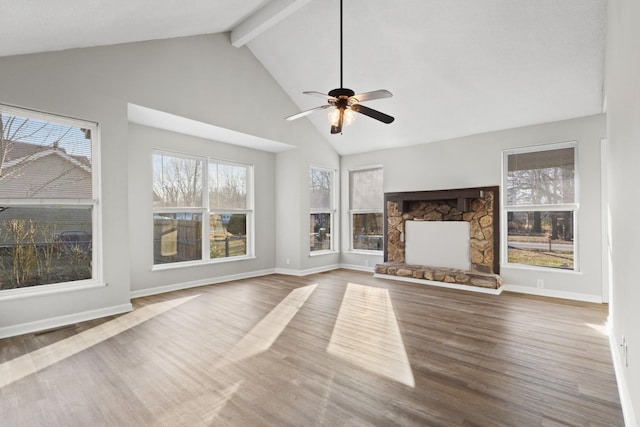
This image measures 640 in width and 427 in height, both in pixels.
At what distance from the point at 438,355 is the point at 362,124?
15.2 ft

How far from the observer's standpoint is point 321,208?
295 inches

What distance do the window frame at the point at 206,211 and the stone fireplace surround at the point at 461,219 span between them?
9.01ft

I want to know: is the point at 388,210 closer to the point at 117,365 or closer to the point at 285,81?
the point at 285,81

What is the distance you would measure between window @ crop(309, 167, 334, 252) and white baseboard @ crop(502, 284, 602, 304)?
372cm

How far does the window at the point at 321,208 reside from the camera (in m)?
7.29

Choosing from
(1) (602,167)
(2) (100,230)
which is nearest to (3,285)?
(2) (100,230)

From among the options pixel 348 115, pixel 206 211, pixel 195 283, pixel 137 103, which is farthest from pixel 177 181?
pixel 348 115

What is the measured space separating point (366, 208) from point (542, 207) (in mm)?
3367

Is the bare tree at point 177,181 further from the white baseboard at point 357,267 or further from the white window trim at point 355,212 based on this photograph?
the white baseboard at point 357,267

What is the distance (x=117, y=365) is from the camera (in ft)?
8.91

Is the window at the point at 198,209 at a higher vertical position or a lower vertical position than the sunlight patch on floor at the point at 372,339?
higher

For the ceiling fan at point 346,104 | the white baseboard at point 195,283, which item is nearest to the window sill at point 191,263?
the white baseboard at point 195,283

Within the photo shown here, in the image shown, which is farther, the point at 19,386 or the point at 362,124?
the point at 362,124

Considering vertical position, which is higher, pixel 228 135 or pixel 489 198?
pixel 228 135
